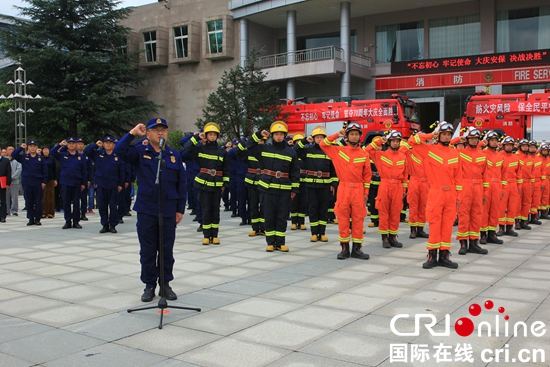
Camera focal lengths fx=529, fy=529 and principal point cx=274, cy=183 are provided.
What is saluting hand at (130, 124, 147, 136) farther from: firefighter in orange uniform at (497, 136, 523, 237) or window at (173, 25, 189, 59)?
window at (173, 25, 189, 59)

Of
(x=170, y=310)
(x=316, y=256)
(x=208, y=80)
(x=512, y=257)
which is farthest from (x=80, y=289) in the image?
(x=208, y=80)

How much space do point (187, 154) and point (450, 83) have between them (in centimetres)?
2344

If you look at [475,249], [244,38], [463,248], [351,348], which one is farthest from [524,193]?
[244,38]

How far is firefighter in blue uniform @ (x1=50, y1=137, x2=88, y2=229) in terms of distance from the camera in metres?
12.8

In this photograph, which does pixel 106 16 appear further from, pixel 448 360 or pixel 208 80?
pixel 448 360

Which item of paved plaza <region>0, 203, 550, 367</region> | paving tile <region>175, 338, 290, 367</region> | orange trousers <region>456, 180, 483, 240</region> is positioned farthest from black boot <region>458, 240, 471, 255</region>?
paving tile <region>175, 338, 290, 367</region>

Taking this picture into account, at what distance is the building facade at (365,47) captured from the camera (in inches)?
1139

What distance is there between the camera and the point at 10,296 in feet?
20.8

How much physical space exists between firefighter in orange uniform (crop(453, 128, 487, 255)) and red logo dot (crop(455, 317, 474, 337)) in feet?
13.0

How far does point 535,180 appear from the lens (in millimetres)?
13383

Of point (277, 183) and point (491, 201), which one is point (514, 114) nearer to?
point (491, 201)

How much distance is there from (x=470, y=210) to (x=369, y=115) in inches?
543

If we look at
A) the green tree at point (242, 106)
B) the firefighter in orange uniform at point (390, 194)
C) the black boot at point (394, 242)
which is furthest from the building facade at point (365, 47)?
the black boot at point (394, 242)

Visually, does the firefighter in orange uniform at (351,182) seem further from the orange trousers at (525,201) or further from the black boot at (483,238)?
the orange trousers at (525,201)
